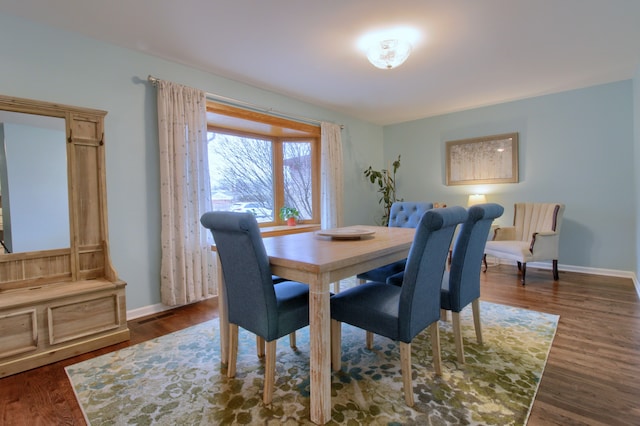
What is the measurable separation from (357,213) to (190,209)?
2.88m

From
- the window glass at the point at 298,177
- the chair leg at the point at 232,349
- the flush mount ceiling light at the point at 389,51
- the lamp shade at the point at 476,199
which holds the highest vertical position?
the flush mount ceiling light at the point at 389,51

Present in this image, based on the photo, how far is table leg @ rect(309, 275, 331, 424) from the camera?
1.41m

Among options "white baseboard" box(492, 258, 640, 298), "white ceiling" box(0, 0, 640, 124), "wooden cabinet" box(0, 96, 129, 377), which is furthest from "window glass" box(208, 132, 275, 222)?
"white baseboard" box(492, 258, 640, 298)

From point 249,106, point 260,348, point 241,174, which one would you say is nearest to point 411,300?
point 260,348

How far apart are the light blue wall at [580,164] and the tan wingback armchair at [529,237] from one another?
31 centimetres

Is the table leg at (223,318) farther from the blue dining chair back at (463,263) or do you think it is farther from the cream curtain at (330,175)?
the cream curtain at (330,175)

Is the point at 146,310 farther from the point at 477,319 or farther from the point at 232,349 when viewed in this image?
the point at 477,319

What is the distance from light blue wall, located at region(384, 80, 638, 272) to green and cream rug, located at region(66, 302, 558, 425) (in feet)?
7.68

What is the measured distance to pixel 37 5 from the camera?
207cm

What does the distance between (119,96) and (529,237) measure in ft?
15.7

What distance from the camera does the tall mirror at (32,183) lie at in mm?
2150

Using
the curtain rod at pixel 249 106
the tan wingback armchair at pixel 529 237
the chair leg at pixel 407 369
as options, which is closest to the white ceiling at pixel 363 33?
Result: the curtain rod at pixel 249 106

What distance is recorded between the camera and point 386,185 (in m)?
5.62

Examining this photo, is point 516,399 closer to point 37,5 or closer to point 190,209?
point 190,209
